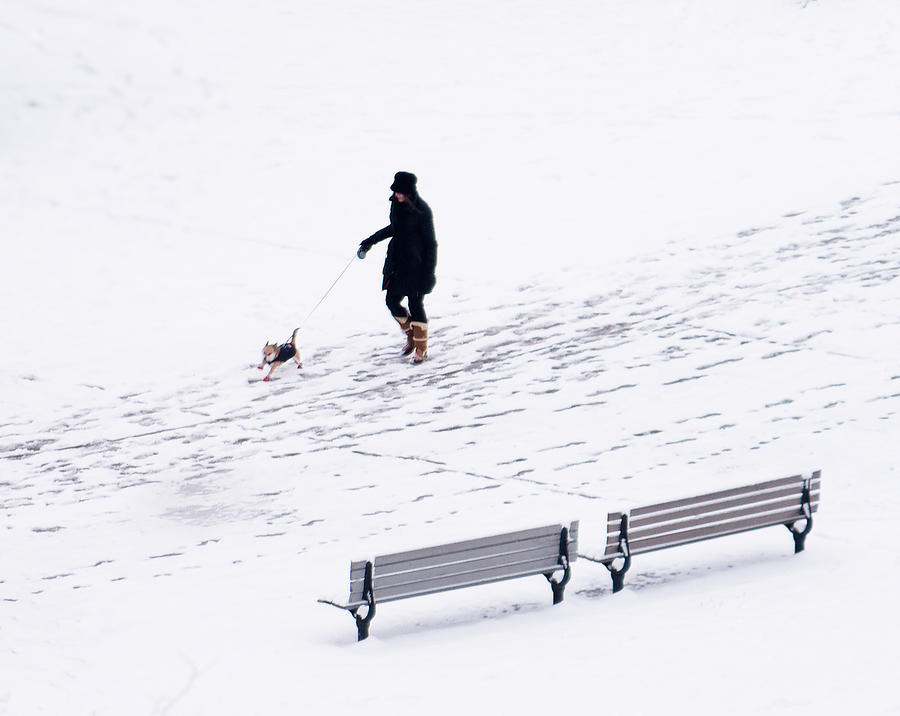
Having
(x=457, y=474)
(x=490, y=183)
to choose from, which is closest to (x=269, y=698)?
(x=457, y=474)

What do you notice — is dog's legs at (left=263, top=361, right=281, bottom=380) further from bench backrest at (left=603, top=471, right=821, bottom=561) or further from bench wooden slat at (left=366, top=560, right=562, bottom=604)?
bench backrest at (left=603, top=471, right=821, bottom=561)

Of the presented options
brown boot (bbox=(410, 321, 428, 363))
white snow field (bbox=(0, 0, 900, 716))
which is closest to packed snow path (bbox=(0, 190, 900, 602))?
white snow field (bbox=(0, 0, 900, 716))

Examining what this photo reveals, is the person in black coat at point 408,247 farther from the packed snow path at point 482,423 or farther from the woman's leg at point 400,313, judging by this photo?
the packed snow path at point 482,423

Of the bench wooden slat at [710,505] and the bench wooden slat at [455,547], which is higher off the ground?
the bench wooden slat at [710,505]

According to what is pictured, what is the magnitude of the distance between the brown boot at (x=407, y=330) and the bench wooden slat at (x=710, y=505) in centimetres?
469

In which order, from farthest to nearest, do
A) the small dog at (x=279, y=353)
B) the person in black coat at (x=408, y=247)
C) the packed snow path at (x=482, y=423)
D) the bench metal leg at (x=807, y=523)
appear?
the small dog at (x=279, y=353)
the person in black coat at (x=408, y=247)
the packed snow path at (x=482, y=423)
the bench metal leg at (x=807, y=523)

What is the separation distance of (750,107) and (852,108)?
1402mm

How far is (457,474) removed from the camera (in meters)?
9.12

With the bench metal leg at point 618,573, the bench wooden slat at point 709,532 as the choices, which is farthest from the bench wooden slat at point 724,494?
the bench metal leg at point 618,573

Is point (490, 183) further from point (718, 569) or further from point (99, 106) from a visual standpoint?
point (718, 569)

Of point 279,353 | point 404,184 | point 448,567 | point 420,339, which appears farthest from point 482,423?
point 448,567

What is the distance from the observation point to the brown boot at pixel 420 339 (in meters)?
11.3

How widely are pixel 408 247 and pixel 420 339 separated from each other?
0.96 meters

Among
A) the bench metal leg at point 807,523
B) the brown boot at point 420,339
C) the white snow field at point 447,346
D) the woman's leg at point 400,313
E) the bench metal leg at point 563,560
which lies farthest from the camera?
the brown boot at point 420,339
